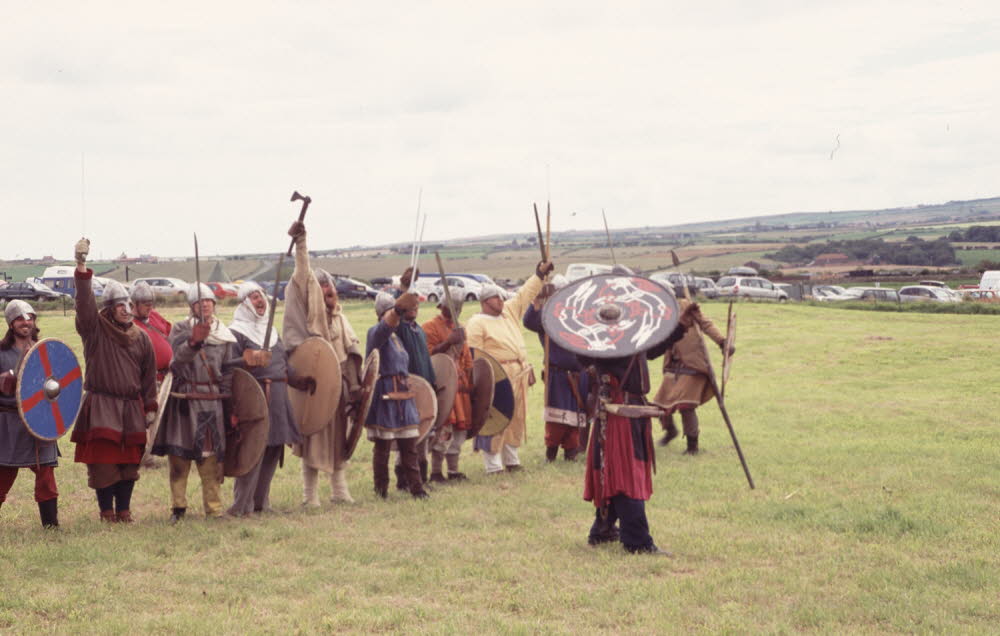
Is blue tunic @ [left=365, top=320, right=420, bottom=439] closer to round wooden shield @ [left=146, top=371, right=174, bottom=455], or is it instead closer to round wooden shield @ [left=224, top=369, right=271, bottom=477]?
round wooden shield @ [left=224, top=369, right=271, bottom=477]

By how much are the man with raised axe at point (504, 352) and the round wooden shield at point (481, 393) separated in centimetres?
22

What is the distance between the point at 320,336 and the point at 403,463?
1235mm

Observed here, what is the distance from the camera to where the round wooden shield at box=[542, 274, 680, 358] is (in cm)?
610

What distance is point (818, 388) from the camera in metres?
15.8

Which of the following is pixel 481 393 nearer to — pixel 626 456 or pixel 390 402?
pixel 390 402

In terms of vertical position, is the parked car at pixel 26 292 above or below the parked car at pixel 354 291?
above

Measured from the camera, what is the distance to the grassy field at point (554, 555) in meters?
5.20

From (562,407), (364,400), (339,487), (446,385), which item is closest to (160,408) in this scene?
(364,400)

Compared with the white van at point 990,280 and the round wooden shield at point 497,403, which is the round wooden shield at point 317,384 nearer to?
the round wooden shield at point 497,403

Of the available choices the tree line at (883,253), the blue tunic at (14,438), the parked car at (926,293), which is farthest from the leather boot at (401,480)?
the tree line at (883,253)

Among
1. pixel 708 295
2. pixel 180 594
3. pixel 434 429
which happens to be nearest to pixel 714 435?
pixel 434 429

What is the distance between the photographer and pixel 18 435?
7020 millimetres

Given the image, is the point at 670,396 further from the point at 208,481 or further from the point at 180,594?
the point at 180,594

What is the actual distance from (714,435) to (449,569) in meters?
5.95
